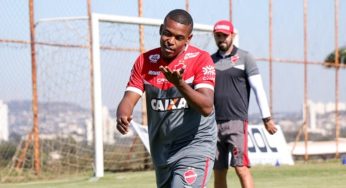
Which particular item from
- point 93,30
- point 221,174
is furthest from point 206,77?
point 93,30

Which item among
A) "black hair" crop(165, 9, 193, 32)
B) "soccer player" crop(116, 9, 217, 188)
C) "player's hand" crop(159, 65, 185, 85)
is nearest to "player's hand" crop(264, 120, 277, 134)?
"soccer player" crop(116, 9, 217, 188)

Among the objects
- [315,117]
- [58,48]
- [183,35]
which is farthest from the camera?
[315,117]

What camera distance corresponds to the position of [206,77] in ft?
19.1

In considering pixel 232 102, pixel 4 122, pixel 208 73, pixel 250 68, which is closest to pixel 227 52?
pixel 250 68

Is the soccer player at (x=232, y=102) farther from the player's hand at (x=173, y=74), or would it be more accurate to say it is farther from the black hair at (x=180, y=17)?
the player's hand at (x=173, y=74)

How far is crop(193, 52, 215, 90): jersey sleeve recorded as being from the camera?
579 centimetres

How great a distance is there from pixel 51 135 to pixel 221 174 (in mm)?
7667

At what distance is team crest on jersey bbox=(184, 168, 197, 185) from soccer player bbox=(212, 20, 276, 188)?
286 centimetres

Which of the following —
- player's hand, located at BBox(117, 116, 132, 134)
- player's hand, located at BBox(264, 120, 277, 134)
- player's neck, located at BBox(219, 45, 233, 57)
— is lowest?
player's hand, located at BBox(264, 120, 277, 134)

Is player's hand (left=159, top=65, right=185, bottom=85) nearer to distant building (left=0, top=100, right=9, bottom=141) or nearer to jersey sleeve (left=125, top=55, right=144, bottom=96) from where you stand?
jersey sleeve (left=125, top=55, right=144, bottom=96)

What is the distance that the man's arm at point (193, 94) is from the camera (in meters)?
5.21

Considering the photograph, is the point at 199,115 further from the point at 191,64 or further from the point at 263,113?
the point at 263,113

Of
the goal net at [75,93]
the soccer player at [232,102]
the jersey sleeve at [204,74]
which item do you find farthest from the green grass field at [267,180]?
the jersey sleeve at [204,74]

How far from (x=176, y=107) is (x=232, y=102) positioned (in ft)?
9.75
